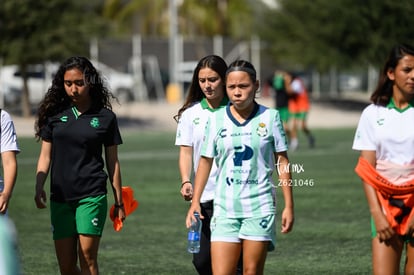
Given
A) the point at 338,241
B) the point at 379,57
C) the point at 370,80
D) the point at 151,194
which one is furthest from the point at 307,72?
the point at 338,241

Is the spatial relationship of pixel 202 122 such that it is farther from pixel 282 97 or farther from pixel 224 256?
pixel 282 97

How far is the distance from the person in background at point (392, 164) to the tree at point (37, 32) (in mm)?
36070

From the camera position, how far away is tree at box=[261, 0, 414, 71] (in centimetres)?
4641

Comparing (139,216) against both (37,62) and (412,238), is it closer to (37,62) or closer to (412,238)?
(412,238)

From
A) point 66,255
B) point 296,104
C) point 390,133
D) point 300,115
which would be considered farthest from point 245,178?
point 296,104

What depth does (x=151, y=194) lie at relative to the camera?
1839 centimetres

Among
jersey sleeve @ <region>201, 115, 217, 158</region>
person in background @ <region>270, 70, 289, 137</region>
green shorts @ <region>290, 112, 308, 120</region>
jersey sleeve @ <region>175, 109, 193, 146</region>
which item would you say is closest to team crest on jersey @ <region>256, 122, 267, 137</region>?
jersey sleeve @ <region>201, 115, 217, 158</region>

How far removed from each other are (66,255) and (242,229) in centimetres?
149

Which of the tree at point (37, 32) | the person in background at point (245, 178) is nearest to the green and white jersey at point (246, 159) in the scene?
the person in background at point (245, 178)

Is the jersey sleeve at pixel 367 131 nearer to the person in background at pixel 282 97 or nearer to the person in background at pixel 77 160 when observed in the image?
the person in background at pixel 77 160

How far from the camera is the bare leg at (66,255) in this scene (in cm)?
759

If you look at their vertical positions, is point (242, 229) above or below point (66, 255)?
above

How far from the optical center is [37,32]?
42594 mm

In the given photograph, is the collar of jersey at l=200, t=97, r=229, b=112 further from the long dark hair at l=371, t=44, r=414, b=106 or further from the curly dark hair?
the long dark hair at l=371, t=44, r=414, b=106
